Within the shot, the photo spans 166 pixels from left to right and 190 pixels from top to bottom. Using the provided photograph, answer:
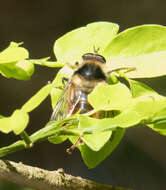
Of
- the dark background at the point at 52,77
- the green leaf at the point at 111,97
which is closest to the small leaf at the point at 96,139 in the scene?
the green leaf at the point at 111,97

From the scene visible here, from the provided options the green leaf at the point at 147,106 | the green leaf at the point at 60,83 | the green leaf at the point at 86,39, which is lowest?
the green leaf at the point at 147,106

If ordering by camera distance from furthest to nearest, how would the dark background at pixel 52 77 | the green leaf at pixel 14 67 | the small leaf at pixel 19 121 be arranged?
the dark background at pixel 52 77 < the green leaf at pixel 14 67 < the small leaf at pixel 19 121

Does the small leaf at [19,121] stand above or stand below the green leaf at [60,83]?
below

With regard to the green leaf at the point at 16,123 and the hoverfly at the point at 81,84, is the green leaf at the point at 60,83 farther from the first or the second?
the green leaf at the point at 16,123

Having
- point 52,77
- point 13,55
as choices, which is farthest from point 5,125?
point 52,77

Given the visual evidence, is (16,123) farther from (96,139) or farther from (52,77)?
(52,77)

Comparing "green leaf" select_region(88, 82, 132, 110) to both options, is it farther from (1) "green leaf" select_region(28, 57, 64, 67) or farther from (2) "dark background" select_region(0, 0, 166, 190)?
(2) "dark background" select_region(0, 0, 166, 190)

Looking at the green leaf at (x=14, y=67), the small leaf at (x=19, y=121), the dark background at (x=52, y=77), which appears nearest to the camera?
the small leaf at (x=19, y=121)
